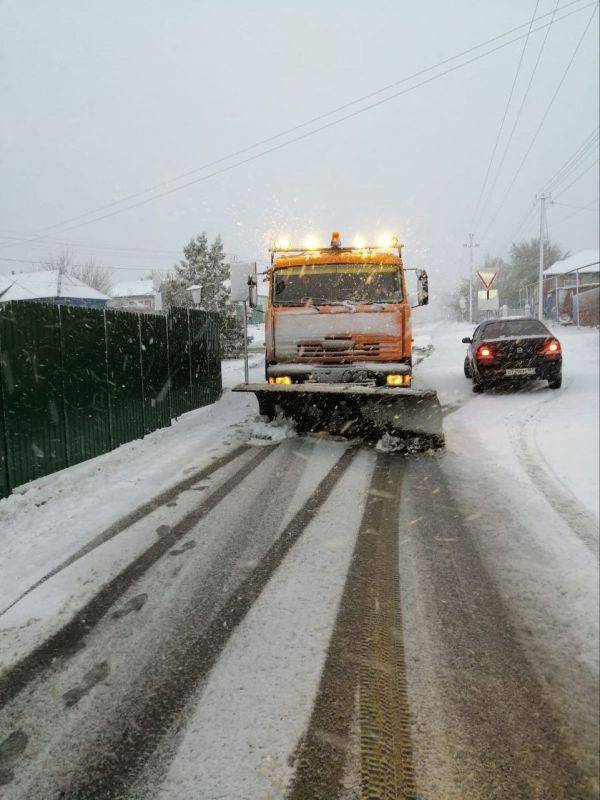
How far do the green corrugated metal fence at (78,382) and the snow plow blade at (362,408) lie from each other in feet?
7.03

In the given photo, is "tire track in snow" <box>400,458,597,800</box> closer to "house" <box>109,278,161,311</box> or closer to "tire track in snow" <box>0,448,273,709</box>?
"tire track in snow" <box>0,448,273,709</box>

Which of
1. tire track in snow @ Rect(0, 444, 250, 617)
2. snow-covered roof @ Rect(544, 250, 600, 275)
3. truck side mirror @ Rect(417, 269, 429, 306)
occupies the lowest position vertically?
tire track in snow @ Rect(0, 444, 250, 617)

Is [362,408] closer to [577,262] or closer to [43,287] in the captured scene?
[43,287]

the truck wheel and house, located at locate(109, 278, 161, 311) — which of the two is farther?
house, located at locate(109, 278, 161, 311)

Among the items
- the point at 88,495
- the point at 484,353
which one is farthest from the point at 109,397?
the point at 484,353

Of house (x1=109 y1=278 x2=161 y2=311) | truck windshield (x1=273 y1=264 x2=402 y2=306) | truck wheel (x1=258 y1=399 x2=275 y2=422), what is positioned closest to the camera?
truck windshield (x1=273 y1=264 x2=402 y2=306)

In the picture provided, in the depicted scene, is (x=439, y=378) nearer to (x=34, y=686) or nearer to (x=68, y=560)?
(x=68, y=560)

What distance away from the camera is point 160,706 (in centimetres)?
234

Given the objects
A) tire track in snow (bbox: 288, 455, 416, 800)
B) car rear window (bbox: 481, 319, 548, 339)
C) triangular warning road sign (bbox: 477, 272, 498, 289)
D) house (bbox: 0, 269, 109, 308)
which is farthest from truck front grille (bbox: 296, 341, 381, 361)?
house (bbox: 0, 269, 109, 308)

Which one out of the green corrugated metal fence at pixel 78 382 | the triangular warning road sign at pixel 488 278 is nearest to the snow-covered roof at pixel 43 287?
the triangular warning road sign at pixel 488 278

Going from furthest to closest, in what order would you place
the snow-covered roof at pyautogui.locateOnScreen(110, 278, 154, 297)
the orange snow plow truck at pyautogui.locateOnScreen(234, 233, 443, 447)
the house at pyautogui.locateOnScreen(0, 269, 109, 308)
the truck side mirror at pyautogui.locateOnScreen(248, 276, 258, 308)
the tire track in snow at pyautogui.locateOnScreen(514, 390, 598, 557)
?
1. the snow-covered roof at pyautogui.locateOnScreen(110, 278, 154, 297)
2. the house at pyautogui.locateOnScreen(0, 269, 109, 308)
3. the truck side mirror at pyautogui.locateOnScreen(248, 276, 258, 308)
4. the orange snow plow truck at pyautogui.locateOnScreen(234, 233, 443, 447)
5. the tire track in snow at pyautogui.locateOnScreen(514, 390, 598, 557)

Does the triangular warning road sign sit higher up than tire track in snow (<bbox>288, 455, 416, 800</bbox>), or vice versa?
the triangular warning road sign

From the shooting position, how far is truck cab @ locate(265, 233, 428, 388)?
23.5 ft

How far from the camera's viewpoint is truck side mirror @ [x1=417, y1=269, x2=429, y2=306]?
25.8 feet
